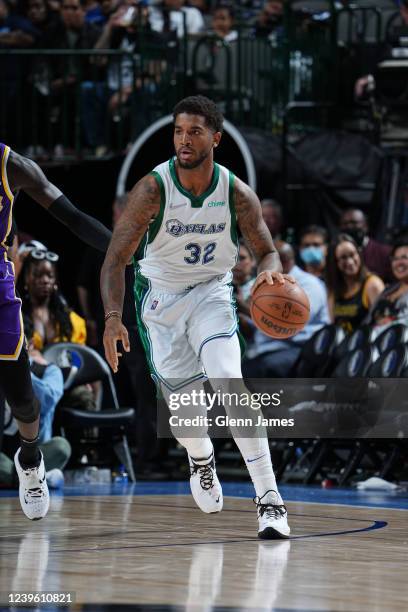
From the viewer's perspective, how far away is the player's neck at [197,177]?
20.5 ft

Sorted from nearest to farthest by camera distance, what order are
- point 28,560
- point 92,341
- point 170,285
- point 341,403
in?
point 28,560
point 170,285
point 341,403
point 92,341

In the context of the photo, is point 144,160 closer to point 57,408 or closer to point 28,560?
point 57,408

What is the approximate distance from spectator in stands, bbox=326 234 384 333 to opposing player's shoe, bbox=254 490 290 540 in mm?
4455

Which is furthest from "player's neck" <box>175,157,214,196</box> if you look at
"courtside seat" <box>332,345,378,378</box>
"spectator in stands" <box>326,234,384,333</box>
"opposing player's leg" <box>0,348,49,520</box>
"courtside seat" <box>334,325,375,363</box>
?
"spectator in stands" <box>326,234,384,333</box>

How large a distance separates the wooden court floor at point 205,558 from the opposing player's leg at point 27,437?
0.14 metres

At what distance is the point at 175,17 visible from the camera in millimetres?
13805

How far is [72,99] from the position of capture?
42.7 ft

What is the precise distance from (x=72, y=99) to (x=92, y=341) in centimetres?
293

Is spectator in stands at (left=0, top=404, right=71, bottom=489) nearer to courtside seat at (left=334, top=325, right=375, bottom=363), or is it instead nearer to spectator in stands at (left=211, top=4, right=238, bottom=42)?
courtside seat at (left=334, top=325, right=375, bottom=363)

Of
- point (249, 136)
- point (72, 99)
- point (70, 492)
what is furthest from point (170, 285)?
point (72, 99)

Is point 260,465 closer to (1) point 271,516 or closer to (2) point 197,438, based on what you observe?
(1) point 271,516

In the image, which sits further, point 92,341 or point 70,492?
point 92,341

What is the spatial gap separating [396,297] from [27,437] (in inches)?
172

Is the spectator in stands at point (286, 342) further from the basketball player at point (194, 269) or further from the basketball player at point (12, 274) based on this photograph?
the basketball player at point (12, 274)
